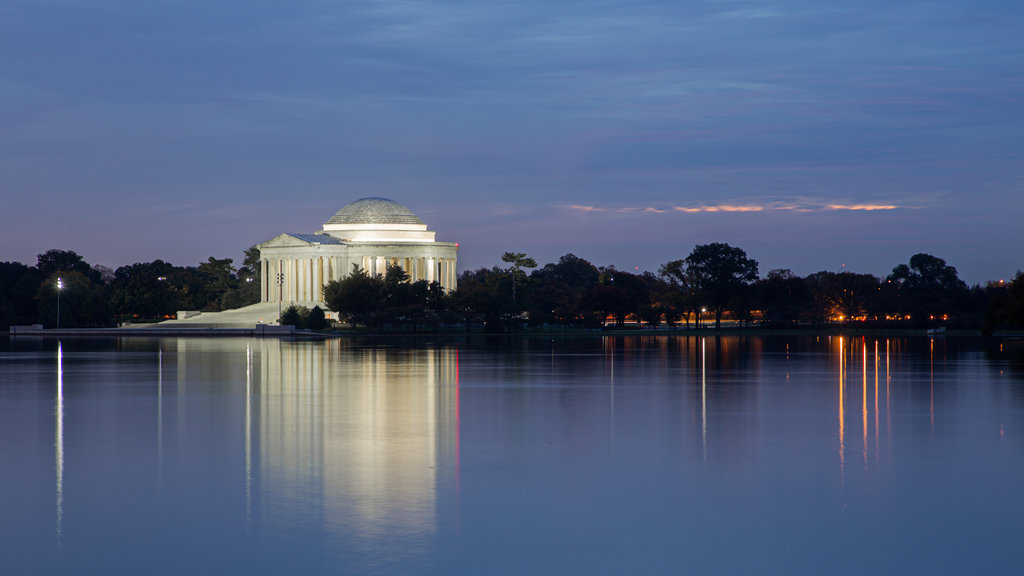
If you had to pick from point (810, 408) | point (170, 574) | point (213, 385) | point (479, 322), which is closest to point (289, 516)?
point (170, 574)

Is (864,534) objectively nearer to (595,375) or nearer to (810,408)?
(810,408)

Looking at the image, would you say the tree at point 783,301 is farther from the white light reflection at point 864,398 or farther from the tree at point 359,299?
the white light reflection at point 864,398

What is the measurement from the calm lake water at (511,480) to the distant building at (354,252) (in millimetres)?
117468

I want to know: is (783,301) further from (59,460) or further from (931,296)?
(59,460)

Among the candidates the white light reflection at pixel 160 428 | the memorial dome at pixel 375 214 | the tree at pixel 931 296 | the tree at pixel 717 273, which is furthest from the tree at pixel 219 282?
the white light reflection at pixel 160 428

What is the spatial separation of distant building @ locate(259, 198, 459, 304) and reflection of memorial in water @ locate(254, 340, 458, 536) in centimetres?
11211

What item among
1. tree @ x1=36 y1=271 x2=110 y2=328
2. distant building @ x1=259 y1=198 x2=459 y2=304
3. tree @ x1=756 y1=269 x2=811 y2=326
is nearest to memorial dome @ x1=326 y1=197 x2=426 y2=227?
distant building @ x1=259 y1=198 x2=459 y2=304

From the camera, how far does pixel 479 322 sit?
390 feet

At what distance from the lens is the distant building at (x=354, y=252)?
150 meters

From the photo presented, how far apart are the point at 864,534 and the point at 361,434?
11.1 meters

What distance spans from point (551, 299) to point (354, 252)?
31.0m

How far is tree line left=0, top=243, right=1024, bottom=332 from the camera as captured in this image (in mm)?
114750

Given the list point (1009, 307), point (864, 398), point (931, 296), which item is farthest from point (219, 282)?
point (864, 398)

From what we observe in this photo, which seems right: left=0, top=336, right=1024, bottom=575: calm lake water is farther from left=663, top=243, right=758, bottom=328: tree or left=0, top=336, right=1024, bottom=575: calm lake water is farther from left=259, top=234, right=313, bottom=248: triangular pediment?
left=259, top=234, right=313, bottom=248: triangular pediment
